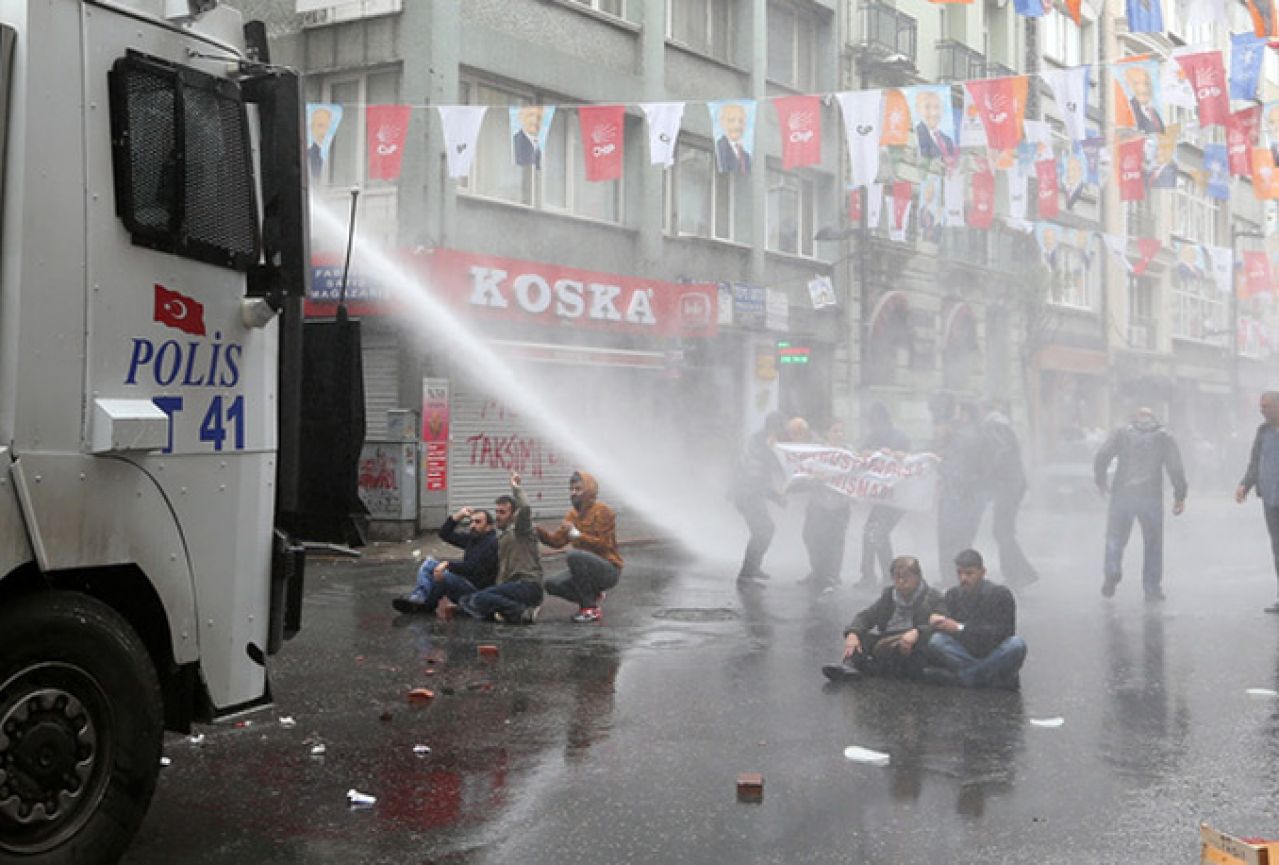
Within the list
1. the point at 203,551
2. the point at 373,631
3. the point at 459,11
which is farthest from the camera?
the point at 459,11

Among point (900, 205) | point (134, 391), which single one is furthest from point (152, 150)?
point (900, 205)

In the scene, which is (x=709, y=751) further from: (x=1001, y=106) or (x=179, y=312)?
(x=1001, y=106)

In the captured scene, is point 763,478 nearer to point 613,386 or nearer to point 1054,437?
point 613,386

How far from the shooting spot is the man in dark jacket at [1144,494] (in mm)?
12242

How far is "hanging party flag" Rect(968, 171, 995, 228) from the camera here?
77.3 ft

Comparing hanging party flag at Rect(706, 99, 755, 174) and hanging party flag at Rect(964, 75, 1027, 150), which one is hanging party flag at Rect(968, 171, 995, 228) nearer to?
hanging party flag at Rect(964, 75, 1027, 150)

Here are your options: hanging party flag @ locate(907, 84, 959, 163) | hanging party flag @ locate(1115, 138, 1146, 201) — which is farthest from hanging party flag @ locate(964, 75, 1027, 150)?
hanging party flag @ locate(1115, 138, 1146, 201)

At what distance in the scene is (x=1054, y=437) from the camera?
33375 millimetres

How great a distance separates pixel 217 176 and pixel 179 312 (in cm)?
50

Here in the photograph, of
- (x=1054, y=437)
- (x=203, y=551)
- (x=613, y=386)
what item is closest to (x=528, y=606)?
(x=203, y=551)

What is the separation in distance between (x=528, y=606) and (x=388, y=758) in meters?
4.17

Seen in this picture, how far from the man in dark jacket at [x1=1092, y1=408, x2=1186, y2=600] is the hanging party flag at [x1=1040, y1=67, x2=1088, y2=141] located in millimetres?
5657

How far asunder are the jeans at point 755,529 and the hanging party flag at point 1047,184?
12.3 metres

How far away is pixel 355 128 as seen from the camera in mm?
18328
